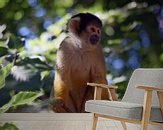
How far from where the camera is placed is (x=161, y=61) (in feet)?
13.8

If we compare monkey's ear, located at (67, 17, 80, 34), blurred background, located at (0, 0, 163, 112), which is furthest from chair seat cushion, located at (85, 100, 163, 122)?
monkey's ear, located at (67, 17, 80, 34)

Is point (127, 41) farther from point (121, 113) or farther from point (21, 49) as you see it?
point (121, 113)

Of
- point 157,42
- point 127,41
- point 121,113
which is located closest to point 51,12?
point 127,41

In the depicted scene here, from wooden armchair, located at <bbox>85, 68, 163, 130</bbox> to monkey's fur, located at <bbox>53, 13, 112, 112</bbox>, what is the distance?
0.84m

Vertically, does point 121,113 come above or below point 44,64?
below

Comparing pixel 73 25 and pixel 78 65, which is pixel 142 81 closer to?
pixel 78 65

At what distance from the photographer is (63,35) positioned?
4223mm

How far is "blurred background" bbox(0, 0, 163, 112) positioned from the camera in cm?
419

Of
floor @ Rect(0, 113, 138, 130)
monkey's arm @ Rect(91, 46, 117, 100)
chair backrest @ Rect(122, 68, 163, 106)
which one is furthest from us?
monkey's arm @ Rect(91, 46, 117, 100)

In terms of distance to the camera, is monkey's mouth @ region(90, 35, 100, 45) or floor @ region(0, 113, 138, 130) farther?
monkey's mouth @ region(90, 35, 100, 45)

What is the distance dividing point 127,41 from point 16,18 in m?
1.40

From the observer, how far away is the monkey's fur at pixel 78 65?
413cm

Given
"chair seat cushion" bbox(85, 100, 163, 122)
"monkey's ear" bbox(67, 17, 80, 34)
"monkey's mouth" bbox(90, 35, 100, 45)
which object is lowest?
"chair seat cushion" bbox(85, 100, 163, 122)

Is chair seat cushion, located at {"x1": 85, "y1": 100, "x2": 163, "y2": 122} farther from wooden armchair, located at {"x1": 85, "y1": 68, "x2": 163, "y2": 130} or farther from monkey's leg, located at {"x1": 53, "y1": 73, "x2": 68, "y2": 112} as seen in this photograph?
monkey's leg, located at {"x1": 53, "y1": 73, "x2": 68, "y2": 112}
